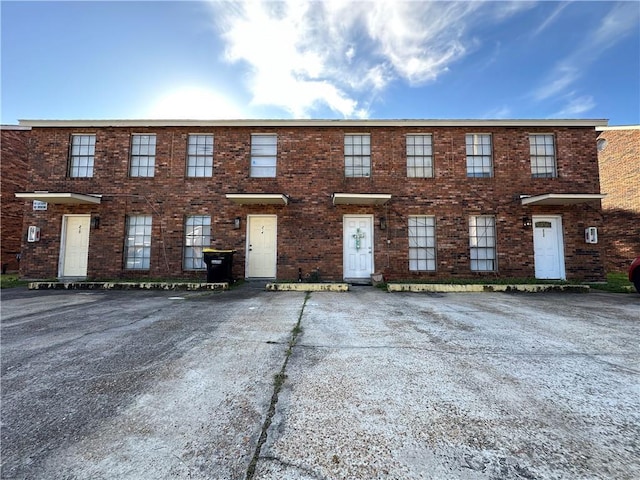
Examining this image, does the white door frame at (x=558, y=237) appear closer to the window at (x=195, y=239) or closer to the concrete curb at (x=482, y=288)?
the concrete curb at (x=482, y=288)

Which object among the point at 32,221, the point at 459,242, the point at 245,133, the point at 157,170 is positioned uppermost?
the point at 245,133

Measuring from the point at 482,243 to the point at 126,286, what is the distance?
11.6 meters

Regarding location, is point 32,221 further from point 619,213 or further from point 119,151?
point 619,213

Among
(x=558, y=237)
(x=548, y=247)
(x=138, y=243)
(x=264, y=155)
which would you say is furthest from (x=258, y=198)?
(x=558, y=237)

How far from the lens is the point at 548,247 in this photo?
973cm

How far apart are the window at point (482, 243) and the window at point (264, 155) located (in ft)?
24.1

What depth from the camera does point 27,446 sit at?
1669 millimetres

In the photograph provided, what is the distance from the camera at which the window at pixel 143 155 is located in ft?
33.2

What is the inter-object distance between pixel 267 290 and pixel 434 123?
8126 millimetres

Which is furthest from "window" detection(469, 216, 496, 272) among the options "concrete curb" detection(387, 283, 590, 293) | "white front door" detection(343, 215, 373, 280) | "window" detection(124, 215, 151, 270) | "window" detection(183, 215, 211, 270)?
"window" detection(124, 215, 151, 270)

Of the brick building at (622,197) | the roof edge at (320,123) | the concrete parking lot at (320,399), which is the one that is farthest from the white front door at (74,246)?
the brick building at (622,197)

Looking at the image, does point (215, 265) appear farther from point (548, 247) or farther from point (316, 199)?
point (548, 247)

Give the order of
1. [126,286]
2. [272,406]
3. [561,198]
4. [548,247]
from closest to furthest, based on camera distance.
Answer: [272,406], [126,286], [561,198], [548,247]

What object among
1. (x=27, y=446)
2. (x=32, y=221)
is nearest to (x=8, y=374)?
(x=27, y=446)
